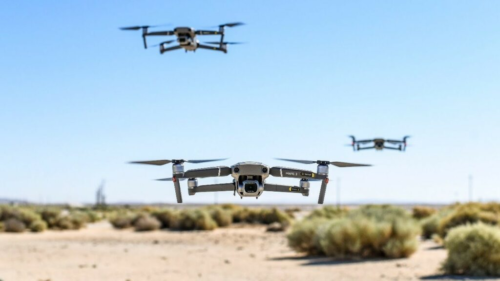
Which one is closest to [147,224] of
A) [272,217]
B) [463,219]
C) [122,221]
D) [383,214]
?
[122,221]

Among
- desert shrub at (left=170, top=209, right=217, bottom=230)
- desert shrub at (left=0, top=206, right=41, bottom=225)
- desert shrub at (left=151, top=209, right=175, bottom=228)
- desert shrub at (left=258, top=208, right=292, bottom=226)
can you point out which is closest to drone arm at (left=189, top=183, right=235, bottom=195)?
desert shrub at (left=170, top=209, right=217, bottom=230)

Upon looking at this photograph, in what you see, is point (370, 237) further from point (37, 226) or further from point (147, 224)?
point (37, 226)

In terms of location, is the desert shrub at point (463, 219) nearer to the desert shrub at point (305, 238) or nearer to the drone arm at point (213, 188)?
the desert shrub at point (305, 238)

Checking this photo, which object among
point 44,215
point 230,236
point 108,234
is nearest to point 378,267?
point 230,236

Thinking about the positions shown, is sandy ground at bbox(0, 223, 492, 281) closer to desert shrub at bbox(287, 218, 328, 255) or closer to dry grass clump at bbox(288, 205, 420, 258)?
desert shrub at bbox(287, 218, 328, 255)

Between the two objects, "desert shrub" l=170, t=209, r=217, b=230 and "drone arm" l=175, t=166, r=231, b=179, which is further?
"desert shrub" l=170, t=209, r=217, b=230

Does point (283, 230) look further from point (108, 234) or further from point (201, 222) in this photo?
point (108, 234)

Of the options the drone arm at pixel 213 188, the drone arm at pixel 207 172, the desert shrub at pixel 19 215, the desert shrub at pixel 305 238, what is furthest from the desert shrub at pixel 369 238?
the desert shrub at pixel 19 215

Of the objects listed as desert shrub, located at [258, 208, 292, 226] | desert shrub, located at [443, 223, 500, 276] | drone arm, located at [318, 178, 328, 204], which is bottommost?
desert shrub, located at [443, 223, 500, 276]

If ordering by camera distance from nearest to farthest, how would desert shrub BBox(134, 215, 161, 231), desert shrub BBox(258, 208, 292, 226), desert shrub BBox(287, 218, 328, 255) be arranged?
1. desert shrub BBox(287, 218, 328, 255)
2. desert shrub BBox(134, 215, 161, 231)
3. desert shrub BBox(258, 208, 292, 226)
